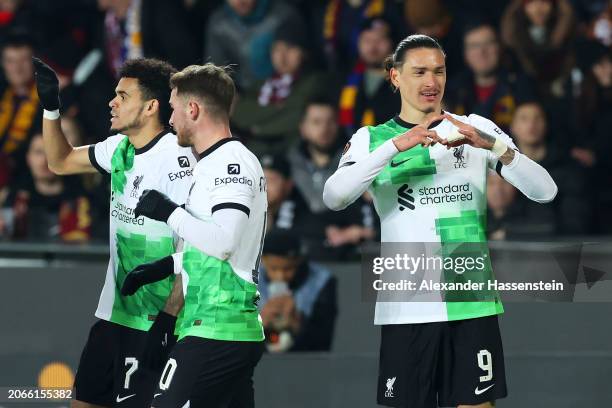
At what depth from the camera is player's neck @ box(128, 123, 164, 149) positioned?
7834 mm

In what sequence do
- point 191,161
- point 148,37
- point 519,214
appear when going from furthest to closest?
point 148,37, point 519,214, point 191,161

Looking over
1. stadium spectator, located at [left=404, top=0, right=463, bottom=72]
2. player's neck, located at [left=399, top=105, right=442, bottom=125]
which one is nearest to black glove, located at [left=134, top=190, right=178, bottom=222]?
player's neck, located at [left=399, top=105, right=442, bottom=125]

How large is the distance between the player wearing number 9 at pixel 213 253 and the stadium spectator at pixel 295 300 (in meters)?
3.21

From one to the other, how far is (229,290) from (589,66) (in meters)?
6.00

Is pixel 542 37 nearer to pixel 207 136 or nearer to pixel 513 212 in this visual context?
pixel 513 212

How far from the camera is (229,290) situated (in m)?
6.75

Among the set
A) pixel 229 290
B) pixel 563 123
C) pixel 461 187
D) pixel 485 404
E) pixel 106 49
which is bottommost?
pixel 485 404

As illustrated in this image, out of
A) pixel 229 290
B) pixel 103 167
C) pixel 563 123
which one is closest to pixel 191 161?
pixel 103 167

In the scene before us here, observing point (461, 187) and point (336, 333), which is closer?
point (461, 187)

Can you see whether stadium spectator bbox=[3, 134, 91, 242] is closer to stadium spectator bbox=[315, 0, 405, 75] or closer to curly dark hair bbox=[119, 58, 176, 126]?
stadium spectator bbox=[315, 0, 405, 75]

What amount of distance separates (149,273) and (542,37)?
19.2 ft

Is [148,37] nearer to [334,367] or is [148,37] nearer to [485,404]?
[334,367]

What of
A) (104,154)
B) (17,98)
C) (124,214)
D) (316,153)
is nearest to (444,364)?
(124,214)

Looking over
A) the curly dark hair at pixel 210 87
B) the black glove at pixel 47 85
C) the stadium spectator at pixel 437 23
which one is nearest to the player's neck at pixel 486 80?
the stadium spectator at pixel 437 23
